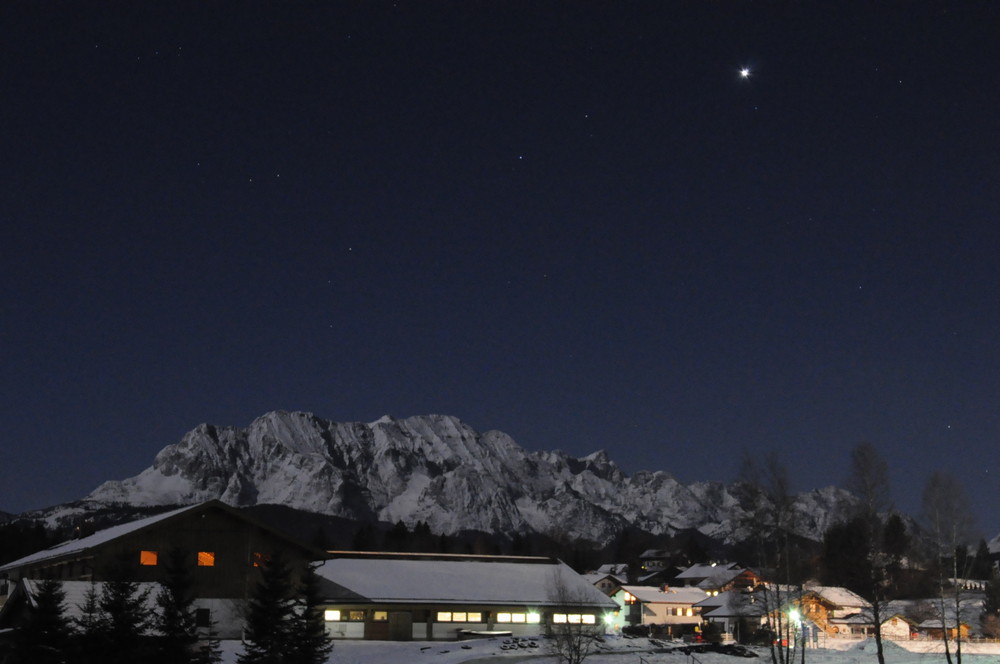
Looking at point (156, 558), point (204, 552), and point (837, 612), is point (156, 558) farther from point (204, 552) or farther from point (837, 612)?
point (837, 612)

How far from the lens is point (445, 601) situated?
68000 millimetres

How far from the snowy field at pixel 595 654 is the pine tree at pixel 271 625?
3343 millimetres

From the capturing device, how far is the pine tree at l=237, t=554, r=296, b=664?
44406 millimetres

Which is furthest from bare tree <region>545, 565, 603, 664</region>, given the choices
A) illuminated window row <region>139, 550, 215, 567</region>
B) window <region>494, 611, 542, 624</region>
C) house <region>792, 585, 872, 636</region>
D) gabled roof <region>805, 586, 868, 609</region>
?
gabled roof <region>805, 586, 868, 609</region>

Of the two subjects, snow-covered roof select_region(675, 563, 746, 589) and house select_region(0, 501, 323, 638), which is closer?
house select_region(0, 501, 323, 638)

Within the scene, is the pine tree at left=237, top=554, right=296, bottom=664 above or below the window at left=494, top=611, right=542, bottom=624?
above

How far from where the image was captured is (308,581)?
49719 mm

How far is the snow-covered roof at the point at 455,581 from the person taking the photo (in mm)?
67938

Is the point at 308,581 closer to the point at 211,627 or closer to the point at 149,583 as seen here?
the point at 211,627

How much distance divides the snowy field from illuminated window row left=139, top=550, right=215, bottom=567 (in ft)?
19.1

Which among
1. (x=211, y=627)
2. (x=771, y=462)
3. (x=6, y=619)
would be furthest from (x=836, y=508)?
(x=6, y=619)

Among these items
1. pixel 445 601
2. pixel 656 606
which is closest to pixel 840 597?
pixel 656 606

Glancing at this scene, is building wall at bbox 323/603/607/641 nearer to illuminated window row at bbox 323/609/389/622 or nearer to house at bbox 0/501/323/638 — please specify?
illuminated window row at bbox 323/609/389/622

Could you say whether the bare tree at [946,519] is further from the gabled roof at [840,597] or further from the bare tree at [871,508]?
the gabled roof at [840,597]
